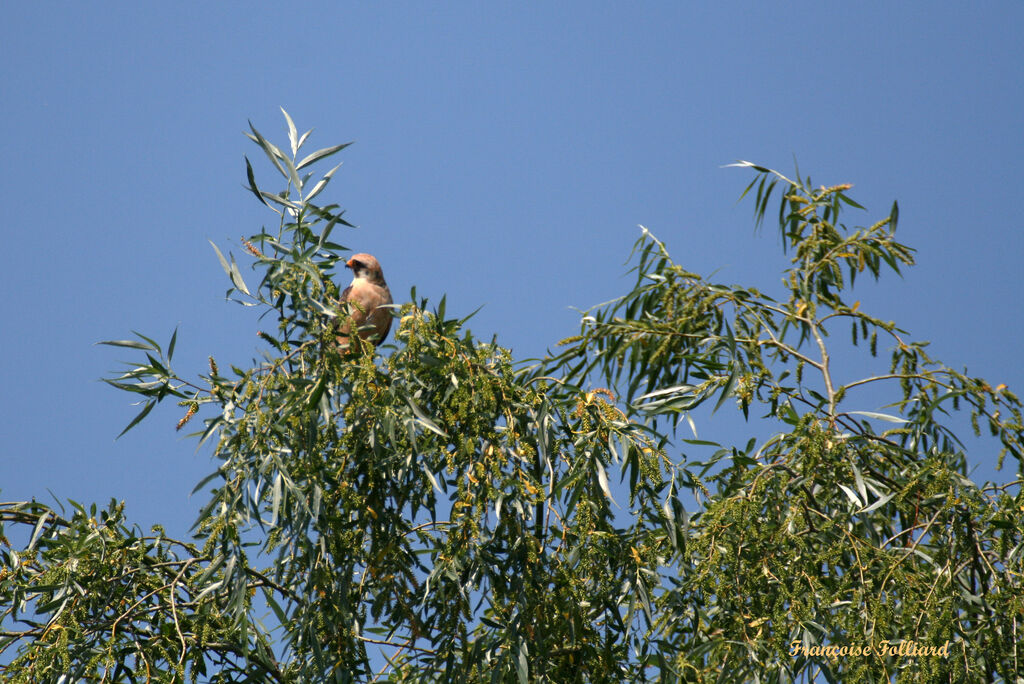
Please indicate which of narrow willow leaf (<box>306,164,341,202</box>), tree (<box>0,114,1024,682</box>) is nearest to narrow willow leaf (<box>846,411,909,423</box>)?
tree (<box>0,114,1024,682</box>)

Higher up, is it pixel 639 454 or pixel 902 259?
pixel 902 259

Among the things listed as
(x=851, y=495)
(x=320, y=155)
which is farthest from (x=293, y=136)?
(x=851, y=495)

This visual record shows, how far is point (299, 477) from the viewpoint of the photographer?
4035 mm

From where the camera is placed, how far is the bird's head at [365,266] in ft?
20.1

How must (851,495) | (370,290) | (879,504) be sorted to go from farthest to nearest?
1. (370,290)
2. (851,495)
3. (879,504)

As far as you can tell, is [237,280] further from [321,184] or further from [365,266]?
[365,266]

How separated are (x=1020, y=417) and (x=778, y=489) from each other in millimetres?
1213

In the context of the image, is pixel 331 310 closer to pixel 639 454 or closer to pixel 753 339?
pixel 639 454

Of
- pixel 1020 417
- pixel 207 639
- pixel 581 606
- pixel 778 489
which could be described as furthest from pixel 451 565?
pixel 1020 417

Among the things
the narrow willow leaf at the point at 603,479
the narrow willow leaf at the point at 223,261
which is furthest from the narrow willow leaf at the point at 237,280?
the narrow willow leaf at the point at 603,479

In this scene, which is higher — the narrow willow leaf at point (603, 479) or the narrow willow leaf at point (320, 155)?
the narrow willow leaf at point (320, 155)

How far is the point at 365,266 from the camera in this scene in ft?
20.2

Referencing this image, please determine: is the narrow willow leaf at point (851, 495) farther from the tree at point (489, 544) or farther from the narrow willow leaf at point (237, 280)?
the narrow willow leaf at point (237, 280)

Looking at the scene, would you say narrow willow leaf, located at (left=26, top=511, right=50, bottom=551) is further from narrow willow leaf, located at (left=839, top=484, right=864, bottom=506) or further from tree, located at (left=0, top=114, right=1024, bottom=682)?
narrow willow leaf, located at (left=839, top=484, right=864, bottom=506)
